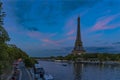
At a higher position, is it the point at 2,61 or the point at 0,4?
the point at 0,4

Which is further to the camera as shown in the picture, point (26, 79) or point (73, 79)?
point (73, 79)

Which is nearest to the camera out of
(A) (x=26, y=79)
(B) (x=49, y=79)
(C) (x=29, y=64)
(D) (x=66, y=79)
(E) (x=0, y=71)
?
(E) (x=0, y=71)

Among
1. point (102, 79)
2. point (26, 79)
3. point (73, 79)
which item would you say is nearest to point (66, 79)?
point (73, 79)

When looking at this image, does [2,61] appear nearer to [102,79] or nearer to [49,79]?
[49,79]

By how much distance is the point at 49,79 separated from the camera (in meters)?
65.2

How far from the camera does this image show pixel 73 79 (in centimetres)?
9406

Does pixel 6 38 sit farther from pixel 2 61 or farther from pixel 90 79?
pixel 90 79

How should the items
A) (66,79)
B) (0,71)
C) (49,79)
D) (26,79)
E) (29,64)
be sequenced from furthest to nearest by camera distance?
(29,64) → (66,79) → (49,79) → (26,79) → (0,71)

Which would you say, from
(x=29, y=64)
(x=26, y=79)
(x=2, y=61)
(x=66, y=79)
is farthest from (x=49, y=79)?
(x=29, y=64)

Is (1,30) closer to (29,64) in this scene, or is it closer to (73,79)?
(73,79)

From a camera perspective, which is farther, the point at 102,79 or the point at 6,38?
the point at 102,79

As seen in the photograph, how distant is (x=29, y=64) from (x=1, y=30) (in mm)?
98718

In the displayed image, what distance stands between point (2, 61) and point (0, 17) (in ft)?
10.5

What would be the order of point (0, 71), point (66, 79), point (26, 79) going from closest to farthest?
point (0, 71)
point (26, 79)
point (66, 79)
